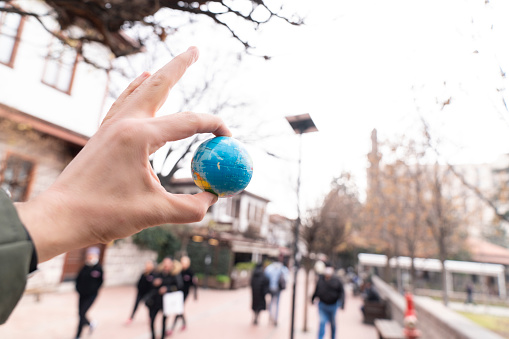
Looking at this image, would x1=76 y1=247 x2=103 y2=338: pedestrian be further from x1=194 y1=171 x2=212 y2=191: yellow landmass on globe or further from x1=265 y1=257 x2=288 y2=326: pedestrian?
x1=194 y1=171 x2=212 y2=191: yellow landmass on globe

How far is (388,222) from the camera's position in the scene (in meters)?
16.8

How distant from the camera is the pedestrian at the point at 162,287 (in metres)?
7.46

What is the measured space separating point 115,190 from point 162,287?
23.9 feet

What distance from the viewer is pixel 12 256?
81cm

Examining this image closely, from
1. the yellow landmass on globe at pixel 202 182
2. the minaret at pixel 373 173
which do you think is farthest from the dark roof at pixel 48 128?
the minaret at pixel 373 173

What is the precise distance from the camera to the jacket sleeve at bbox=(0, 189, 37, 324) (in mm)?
803

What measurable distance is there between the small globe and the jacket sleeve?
3.46ft

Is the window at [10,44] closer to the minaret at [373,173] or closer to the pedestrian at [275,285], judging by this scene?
the pedestrian at [275,285]

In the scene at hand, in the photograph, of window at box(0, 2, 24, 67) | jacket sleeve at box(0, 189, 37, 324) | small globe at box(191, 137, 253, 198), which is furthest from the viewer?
window at box(0, 2, 24, 67)

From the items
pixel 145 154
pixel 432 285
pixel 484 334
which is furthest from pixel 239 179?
pixel 432 285

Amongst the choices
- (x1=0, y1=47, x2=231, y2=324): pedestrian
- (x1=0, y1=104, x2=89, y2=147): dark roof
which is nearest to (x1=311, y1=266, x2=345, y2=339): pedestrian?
(x1=0, y1=47, x2=231, y2=324): pedestrian

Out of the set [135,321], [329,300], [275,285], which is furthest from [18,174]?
[329,300]

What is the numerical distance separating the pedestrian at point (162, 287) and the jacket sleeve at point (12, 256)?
727cm

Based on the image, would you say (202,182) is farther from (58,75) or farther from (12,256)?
(58,75)
